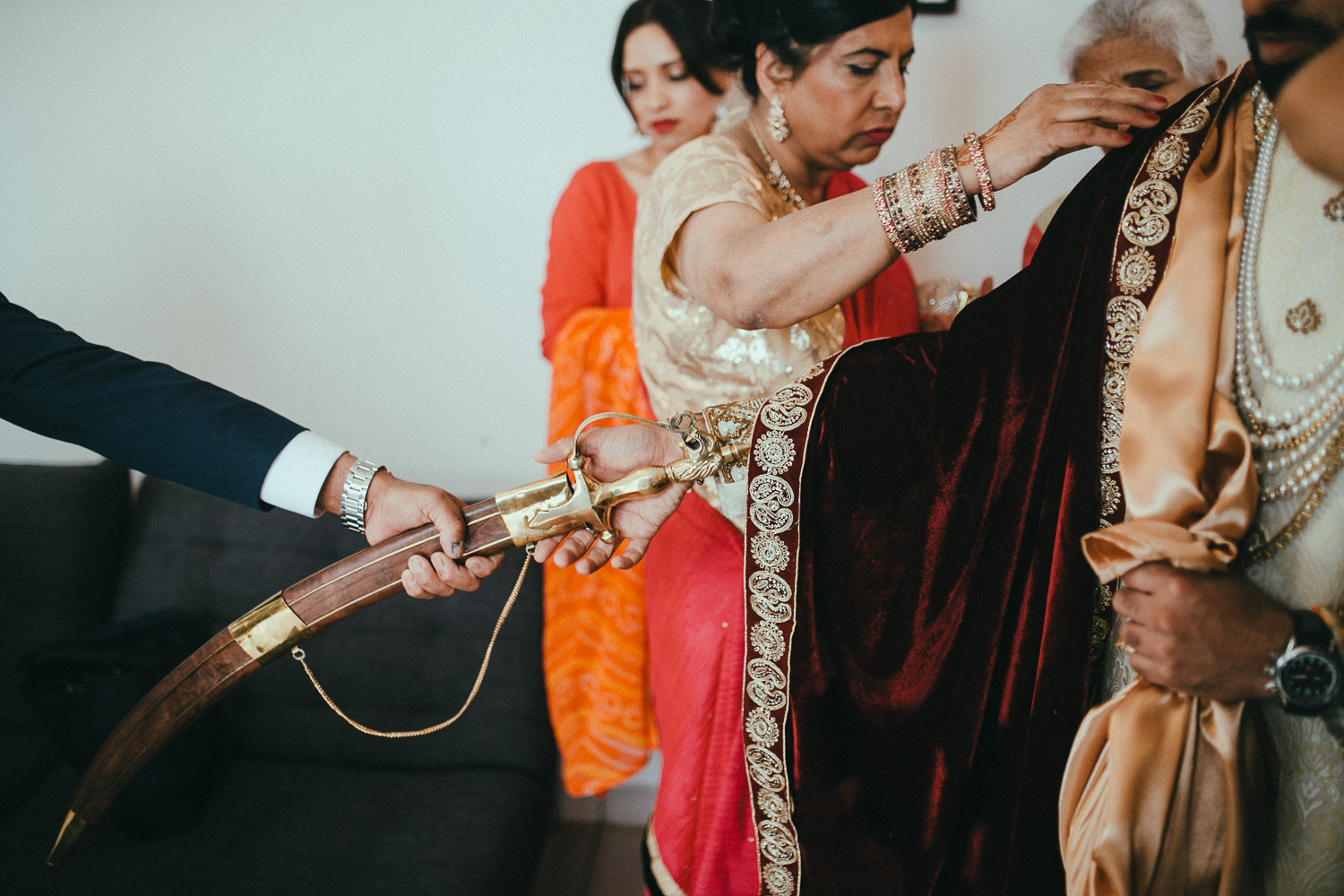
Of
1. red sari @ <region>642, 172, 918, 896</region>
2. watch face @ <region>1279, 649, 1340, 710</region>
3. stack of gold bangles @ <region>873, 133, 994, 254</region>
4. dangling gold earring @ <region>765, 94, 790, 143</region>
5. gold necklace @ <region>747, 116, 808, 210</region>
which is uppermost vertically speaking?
dangling gold earring @ <region>765, 94, 790, 143</region>

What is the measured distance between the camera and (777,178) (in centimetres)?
99

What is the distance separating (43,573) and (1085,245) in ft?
6.20

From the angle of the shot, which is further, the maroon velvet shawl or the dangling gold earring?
the dangling gold earring

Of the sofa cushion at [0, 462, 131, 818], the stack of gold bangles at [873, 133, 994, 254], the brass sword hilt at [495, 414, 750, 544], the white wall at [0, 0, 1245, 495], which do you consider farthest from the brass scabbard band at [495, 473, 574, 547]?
the sofa cushion at [0, 462, 131, 818]

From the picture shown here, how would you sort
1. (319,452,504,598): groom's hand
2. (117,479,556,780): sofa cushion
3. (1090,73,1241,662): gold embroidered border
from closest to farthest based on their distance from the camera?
(1090,73,1241,662): gold embroidered border < (319,452,504,598): groom's hand < (117,479,556,780): sofa cushion

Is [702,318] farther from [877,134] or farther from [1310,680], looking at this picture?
[1310,680]

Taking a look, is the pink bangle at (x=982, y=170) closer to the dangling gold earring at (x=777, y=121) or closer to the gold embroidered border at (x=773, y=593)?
the gold embroidered border at (x=773, y=593)

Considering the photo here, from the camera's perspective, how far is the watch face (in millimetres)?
505

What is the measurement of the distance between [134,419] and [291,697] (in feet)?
2.52

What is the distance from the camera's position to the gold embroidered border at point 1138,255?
0.57 m

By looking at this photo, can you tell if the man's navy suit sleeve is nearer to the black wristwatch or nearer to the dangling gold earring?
the dangling gold earring

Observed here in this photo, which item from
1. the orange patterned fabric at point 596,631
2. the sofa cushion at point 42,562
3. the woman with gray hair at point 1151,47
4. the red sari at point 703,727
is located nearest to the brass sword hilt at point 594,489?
the red sari at point 703,727

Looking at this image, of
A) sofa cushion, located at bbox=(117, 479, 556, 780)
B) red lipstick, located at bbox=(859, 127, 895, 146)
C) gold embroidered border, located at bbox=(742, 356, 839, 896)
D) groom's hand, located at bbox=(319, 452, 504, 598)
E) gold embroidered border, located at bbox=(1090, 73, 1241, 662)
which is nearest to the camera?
gold embroidered border, located at bbox=(1090, 73, 1241, 662)

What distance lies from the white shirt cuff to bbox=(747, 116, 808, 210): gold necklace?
2.15 feet
